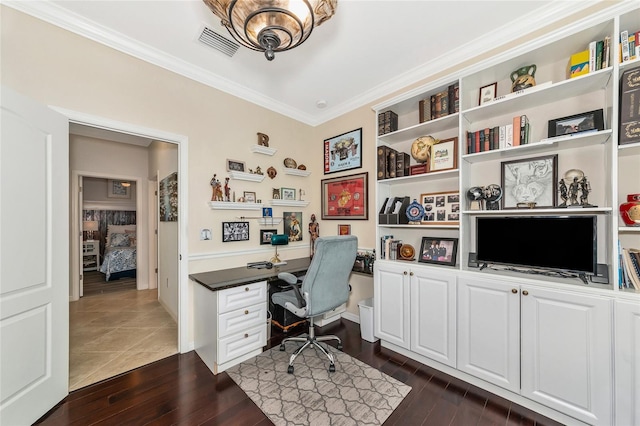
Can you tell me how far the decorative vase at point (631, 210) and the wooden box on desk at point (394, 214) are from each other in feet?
4.75

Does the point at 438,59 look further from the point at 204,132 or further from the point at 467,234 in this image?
the point at 204,132

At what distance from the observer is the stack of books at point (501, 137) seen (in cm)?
185

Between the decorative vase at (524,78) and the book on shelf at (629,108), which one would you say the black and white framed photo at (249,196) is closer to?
the decorative vase at (524,78)

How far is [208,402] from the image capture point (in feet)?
5.82

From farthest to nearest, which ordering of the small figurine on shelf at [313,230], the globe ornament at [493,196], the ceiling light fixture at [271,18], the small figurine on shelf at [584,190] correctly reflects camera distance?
1. the small figurine on shelf at [313,230]
2. the globe ornament at [493,196]
3. the small figurine on shelf at [584,190]
4. the ceiling light fixture at [271,18]

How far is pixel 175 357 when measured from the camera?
2.36 meters

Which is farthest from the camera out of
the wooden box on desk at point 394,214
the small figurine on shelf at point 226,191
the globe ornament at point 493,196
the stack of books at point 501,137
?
the small figurine on shelf at point 226,191

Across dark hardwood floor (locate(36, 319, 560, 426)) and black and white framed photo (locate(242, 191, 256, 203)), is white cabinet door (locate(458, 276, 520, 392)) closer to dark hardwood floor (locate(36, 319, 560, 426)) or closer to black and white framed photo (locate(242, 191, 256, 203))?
dark hardwood floor (locate(36, 319, 560, 426))

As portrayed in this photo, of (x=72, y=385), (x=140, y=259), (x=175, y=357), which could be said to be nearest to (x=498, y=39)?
(x=175, y=357)

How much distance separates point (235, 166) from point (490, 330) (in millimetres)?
2938

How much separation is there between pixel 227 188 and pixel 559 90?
10.1ft

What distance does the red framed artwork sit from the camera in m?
3.12

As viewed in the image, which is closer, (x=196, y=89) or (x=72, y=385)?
(x=72, y=385)

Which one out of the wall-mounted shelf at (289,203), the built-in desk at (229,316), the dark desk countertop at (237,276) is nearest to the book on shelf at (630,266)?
the dark desk countertop at (237,276)
